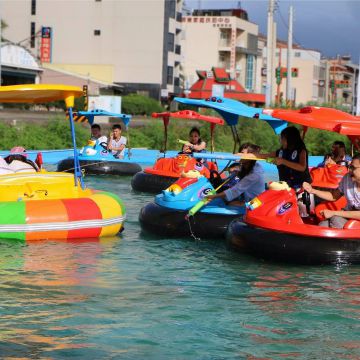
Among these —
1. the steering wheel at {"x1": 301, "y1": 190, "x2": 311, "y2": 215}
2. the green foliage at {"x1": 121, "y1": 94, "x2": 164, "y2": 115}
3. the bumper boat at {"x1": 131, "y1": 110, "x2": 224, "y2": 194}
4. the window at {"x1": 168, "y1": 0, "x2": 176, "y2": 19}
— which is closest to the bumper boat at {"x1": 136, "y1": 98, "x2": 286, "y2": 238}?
the steering wheel at {"x1": 301, "y1": 190, "x2": 311, "y2": 215}

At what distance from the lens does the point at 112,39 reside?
70.1 metres

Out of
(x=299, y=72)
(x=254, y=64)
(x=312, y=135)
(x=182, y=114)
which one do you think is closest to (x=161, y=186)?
(x=182, y=114)

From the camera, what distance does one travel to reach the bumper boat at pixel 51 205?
33.8 ft

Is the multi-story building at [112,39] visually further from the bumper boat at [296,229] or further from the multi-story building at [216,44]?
the bumper boat at [296,229]

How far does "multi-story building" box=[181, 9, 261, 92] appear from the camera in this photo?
282 feet

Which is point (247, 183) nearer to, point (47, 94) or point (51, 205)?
point (51, 205)

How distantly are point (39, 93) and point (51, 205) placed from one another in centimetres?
182

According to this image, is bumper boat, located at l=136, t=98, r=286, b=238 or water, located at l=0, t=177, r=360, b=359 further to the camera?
bumper boat, located at l=136, t=98, r=286, b=238

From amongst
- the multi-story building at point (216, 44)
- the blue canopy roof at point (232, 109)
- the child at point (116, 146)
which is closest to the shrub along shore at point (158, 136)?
the child at point (116, 146)

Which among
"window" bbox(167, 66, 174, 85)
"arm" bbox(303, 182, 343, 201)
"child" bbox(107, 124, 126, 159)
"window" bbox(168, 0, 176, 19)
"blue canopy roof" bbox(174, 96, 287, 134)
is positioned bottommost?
"child" bbox(107, 124, 126, 159)

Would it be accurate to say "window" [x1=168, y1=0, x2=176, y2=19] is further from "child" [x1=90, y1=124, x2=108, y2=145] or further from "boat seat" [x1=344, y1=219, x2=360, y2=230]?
"boat seat" [x1=344, y1=219, x2=360, y2=230]

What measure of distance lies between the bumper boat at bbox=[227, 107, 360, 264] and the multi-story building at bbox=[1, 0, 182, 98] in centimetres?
6008

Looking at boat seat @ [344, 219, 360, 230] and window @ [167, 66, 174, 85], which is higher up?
window @ [167, 66, 174, 85]

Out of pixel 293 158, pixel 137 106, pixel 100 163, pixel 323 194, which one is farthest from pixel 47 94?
pixel 137 106
